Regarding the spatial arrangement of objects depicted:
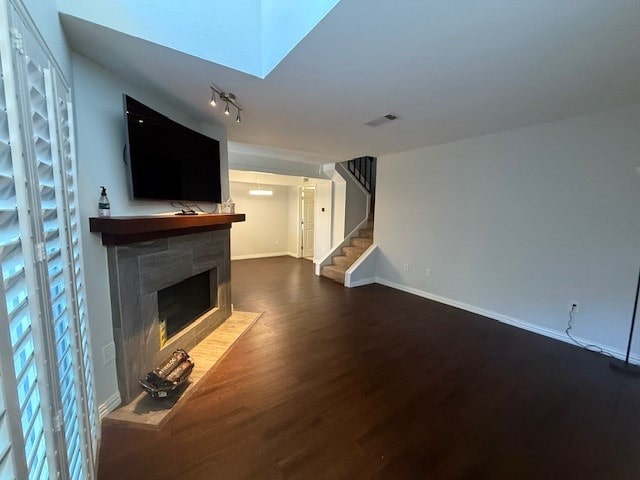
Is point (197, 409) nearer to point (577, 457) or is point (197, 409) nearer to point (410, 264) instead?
point (577, 457)

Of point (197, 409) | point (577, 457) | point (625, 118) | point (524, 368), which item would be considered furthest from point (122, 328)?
point (625, 118)

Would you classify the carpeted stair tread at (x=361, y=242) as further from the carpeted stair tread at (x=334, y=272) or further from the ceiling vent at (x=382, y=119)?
the ceiling vent at (x=382, y=119)

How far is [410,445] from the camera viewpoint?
1.60 m

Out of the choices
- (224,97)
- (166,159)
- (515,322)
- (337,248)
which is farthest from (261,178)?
(515,322)

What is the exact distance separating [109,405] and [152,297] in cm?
74

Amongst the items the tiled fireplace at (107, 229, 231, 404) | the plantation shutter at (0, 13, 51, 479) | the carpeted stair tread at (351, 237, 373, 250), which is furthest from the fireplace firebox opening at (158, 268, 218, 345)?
the carpeted stair tread at (351, 237, 373, 250)

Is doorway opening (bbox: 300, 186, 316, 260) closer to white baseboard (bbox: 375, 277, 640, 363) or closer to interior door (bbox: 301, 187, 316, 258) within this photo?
interior door (bbox: 301, 187, 316, 258)

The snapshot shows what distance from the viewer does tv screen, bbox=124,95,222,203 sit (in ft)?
6.17

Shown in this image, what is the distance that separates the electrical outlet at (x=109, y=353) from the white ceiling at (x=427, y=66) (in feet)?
6.21

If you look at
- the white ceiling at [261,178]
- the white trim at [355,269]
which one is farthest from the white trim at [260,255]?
the white trim at [355,269]

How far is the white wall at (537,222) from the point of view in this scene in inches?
99.7

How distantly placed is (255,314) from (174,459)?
2.00 m

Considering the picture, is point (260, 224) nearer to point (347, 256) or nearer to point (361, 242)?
point (347, 256)

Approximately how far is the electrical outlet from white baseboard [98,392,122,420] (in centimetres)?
26
